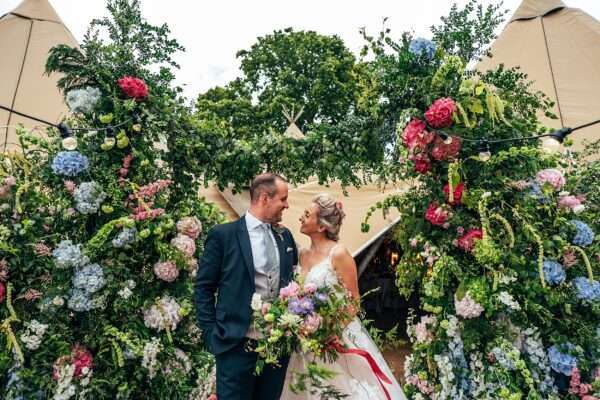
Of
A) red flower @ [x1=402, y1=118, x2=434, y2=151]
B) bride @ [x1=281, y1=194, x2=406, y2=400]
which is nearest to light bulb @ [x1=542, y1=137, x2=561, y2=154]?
red flower @ [x1=402, y1=118, x2=434, y2=151]

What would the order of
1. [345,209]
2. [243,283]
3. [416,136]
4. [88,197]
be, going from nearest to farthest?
[243,283] < [88,197] < [416,136] < [345,209]

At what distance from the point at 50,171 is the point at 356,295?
2.31m

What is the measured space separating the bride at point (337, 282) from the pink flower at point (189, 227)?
2.65 feet

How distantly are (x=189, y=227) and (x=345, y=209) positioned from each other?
4.07m

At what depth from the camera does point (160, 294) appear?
314 cm

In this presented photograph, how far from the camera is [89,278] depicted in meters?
2.86

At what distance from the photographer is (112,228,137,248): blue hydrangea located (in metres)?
2.94

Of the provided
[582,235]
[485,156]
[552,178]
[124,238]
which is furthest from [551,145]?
[124,238]

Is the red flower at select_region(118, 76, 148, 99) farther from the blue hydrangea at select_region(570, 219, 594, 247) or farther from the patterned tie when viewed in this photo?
the blue hydrangea at select_region(570, 219, 594, 247)

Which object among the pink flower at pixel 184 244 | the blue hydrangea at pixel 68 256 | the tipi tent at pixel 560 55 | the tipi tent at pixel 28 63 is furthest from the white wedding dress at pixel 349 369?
the tipi tent at pixel 28 63

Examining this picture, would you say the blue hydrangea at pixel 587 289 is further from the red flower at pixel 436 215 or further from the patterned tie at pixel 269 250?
the patterned tie at pixel 269 250

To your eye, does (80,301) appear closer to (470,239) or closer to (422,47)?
(470,239)

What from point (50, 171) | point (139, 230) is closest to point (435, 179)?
point (139, 230)

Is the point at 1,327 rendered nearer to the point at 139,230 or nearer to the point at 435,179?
the point at 139,230
